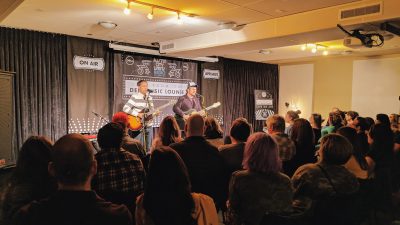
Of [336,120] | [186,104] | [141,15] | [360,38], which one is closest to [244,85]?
[186,104]

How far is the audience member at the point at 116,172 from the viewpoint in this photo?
2.21 meters

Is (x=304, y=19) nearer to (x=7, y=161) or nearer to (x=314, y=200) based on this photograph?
(x=314, y=200)

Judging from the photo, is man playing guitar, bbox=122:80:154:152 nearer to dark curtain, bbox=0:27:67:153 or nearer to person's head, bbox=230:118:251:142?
dark curtain, bbox=0:27:67:153

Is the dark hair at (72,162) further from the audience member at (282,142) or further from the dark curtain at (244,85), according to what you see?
the dark curtain at (244,85)

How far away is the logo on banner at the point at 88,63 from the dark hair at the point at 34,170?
4.86 metres

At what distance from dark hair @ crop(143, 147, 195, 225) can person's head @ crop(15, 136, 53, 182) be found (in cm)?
74

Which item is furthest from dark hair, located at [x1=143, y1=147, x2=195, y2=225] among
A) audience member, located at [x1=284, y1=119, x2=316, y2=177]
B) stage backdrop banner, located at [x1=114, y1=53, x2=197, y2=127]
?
stage backdrop banner, located at [x1=114, y1=53, x2=197, y2=127]

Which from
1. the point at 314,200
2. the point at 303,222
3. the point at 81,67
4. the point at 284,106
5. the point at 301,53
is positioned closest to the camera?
the point at 303,222

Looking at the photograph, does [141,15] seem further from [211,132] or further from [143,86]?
[143,86]

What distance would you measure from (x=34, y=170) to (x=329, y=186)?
188 centimetres

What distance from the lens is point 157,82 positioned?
24.8 feet

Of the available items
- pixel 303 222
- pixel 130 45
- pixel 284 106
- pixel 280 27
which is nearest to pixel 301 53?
pixel 284 106

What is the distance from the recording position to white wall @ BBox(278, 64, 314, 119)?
9.56 metres

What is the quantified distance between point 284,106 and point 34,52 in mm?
7257
